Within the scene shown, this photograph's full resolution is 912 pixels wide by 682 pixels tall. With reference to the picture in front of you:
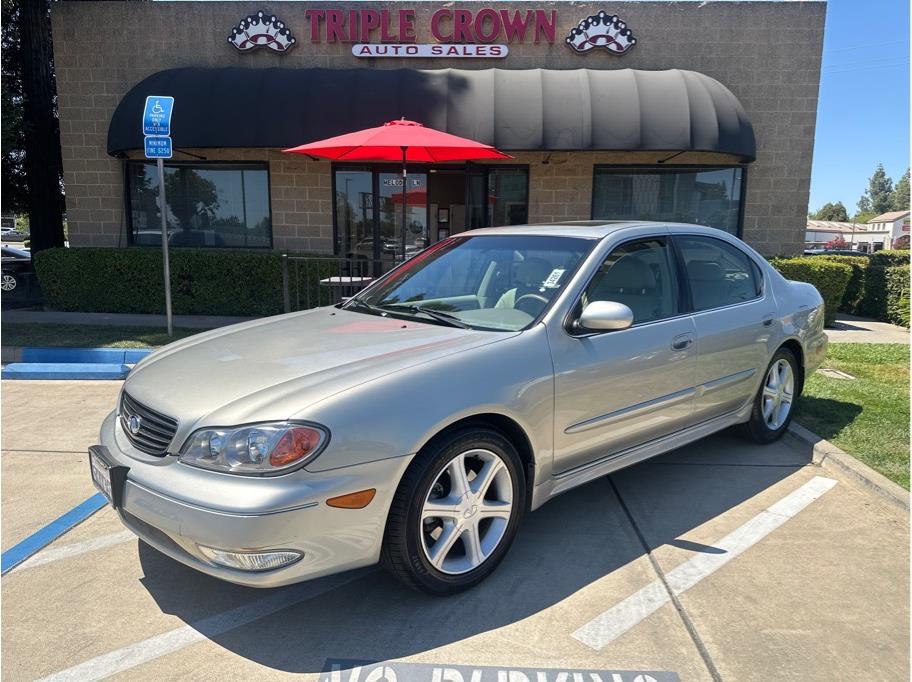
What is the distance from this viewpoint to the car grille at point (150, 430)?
8.64 feet

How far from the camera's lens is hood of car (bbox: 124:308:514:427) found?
8.34 ft

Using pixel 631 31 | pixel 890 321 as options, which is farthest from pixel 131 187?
pixel 890 321

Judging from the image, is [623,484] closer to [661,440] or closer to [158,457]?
[661,440]

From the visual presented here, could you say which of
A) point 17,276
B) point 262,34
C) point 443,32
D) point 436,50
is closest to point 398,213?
point 436,50

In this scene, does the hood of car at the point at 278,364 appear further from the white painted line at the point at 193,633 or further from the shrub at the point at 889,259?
the shrub at the point at 889,259

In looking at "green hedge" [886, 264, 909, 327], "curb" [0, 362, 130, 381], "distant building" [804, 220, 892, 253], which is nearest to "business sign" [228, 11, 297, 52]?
"curb" [0, 362, 130, 381]

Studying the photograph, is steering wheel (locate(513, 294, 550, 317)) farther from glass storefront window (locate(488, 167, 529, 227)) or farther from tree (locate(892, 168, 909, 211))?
tree (locate(892, 168, 909, 211))

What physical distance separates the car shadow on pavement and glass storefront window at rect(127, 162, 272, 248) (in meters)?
9.30

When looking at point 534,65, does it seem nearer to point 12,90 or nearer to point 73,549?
point 73,549

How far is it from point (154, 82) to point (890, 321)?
13.0 metres

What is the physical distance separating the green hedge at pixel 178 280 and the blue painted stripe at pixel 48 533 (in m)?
6.47

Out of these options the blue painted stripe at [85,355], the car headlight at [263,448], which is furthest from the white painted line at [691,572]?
the blue painted stripe at [85,355]

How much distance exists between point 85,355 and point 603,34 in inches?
372

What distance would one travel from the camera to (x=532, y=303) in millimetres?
3383
